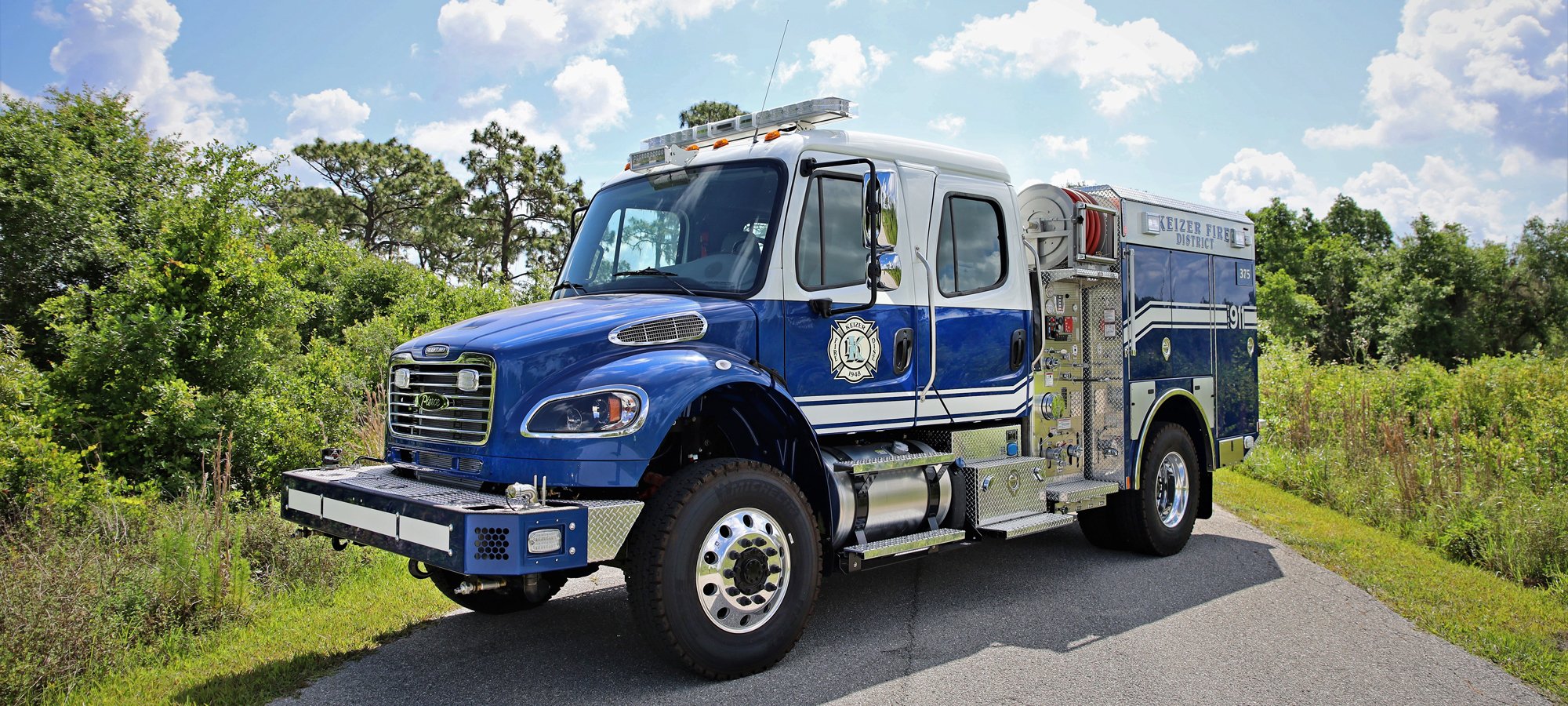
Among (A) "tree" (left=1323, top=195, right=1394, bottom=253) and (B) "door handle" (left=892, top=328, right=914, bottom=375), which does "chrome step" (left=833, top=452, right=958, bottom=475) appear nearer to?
(B) "door handle" (left=892, top=328, right=914, bottom=375)

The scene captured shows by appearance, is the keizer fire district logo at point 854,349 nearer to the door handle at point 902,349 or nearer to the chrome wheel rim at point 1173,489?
the door handle at point 902,349

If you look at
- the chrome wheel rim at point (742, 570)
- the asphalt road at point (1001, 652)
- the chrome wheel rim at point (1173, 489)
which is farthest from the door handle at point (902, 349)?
the chrome wheel rim at point (1173, 489)

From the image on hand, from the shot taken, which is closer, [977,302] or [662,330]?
[662,330]

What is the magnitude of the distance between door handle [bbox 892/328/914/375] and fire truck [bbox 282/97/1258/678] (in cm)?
1

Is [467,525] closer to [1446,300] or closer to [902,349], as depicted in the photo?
[902,349]

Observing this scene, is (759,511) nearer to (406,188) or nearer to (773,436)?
(773,436)

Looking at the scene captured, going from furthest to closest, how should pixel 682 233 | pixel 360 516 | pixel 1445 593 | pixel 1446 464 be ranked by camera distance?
pixel 1446 464 → pixel 1445 593 → pixel 682 233 → pixel 360 516

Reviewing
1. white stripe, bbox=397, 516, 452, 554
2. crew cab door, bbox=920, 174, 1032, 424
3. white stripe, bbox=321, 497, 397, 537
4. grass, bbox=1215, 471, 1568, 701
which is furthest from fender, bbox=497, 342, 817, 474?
grass, bbox=1215, 471, 1568, 701

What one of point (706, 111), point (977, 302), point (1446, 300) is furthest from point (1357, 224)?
point (977, 302)

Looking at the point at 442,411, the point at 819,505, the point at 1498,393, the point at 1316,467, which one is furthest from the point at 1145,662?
the point at 1498,393

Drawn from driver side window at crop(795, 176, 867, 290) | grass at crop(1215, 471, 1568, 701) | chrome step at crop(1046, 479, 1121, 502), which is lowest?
grass at crop(1215, 471, 1568, 701)

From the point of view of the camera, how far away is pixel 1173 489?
839 centimetres

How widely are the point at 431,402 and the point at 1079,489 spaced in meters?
4.64

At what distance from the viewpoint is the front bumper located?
410cm
